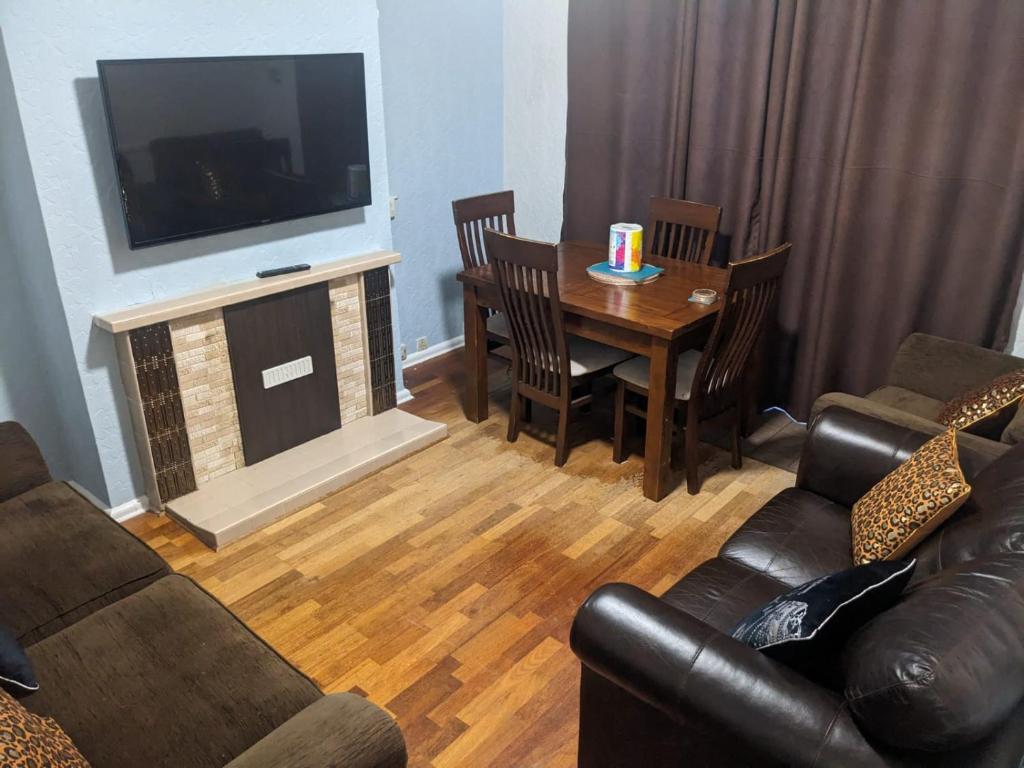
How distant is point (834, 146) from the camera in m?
3.43

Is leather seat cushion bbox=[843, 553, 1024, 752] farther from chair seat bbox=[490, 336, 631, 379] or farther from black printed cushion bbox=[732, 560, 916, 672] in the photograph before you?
chair seat bbox=[490, 336, 631, 379]

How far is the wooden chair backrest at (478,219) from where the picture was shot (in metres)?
3.95

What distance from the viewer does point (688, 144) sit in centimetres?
388

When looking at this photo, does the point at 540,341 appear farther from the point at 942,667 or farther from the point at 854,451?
the point at 942,667

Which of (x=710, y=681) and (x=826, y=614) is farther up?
(x=826, y=614)

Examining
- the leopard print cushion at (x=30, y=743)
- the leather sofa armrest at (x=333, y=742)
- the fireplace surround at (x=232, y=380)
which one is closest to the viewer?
the leopard print cushion at (x=30, y=743)

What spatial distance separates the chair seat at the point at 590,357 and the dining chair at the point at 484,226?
13.7 inches

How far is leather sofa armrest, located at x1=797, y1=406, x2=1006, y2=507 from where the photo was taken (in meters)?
2.32

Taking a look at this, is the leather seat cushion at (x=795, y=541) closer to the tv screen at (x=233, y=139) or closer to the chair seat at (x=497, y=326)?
the chair seat at (x=497, y=326)

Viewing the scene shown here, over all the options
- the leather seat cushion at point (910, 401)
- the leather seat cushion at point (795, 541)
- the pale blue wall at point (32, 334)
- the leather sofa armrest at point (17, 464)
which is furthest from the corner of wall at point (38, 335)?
the leather seat cushion at point (910, 401)

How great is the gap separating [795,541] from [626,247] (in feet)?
5.36

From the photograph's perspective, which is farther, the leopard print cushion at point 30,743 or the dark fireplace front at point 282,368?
the dark fireplace front at point 282,368

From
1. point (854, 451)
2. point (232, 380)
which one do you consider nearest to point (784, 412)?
point (854, 451)

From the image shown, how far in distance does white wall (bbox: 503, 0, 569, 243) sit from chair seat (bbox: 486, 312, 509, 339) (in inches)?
36.5
